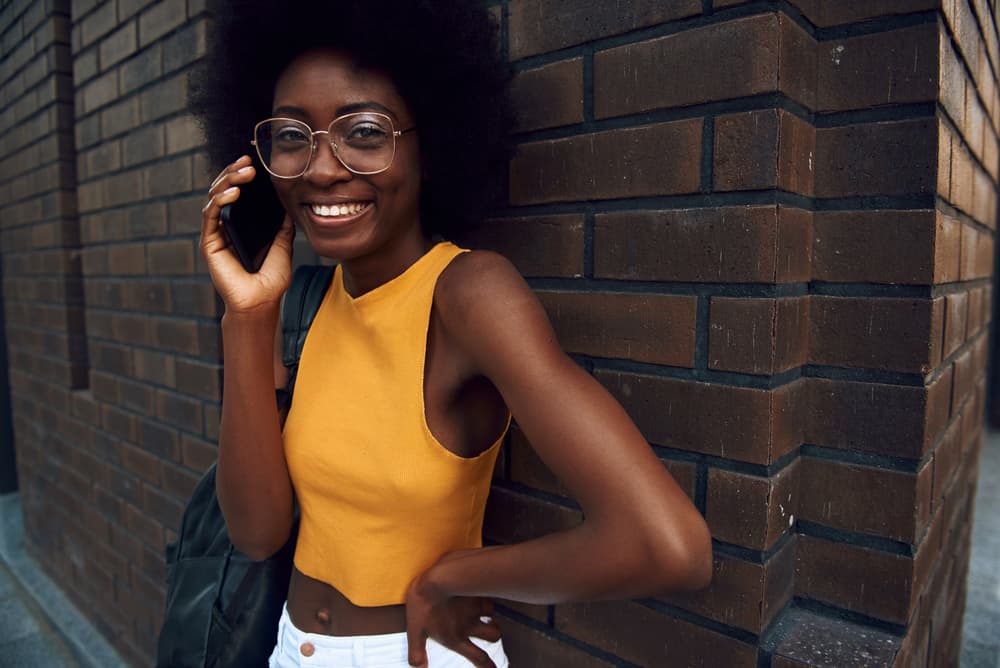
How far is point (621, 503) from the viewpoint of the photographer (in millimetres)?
994

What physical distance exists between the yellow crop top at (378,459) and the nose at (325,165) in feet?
0.69

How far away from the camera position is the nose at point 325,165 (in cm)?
121

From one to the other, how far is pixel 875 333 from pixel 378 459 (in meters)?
0.88

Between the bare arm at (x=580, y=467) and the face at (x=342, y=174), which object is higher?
the face at (x=342, y=174)

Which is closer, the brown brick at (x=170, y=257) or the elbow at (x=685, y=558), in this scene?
the elbow at (x=685, y=558)

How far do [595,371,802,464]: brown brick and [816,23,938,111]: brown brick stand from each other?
0.51 metres

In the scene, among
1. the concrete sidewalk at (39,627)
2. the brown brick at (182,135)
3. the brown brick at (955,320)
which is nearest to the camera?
the brown brick at (955,320)

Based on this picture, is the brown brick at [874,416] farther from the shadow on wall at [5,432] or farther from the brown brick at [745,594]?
the shadow on wall at [5,432]

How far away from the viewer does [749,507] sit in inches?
48.3

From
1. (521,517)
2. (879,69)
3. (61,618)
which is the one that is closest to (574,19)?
(879,69)

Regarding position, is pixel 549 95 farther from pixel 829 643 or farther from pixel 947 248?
pixel 829 643

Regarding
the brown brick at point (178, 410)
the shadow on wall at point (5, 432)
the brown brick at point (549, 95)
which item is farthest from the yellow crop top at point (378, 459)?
the shadow on wall at point (5, 432)

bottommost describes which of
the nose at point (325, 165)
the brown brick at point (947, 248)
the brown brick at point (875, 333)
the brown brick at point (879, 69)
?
the brown brick at point (875, 333)

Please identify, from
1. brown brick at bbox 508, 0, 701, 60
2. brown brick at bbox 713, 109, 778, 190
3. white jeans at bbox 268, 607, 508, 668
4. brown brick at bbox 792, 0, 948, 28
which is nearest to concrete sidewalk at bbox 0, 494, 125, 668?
white jeans at bbox 268, 607, 508, 668
